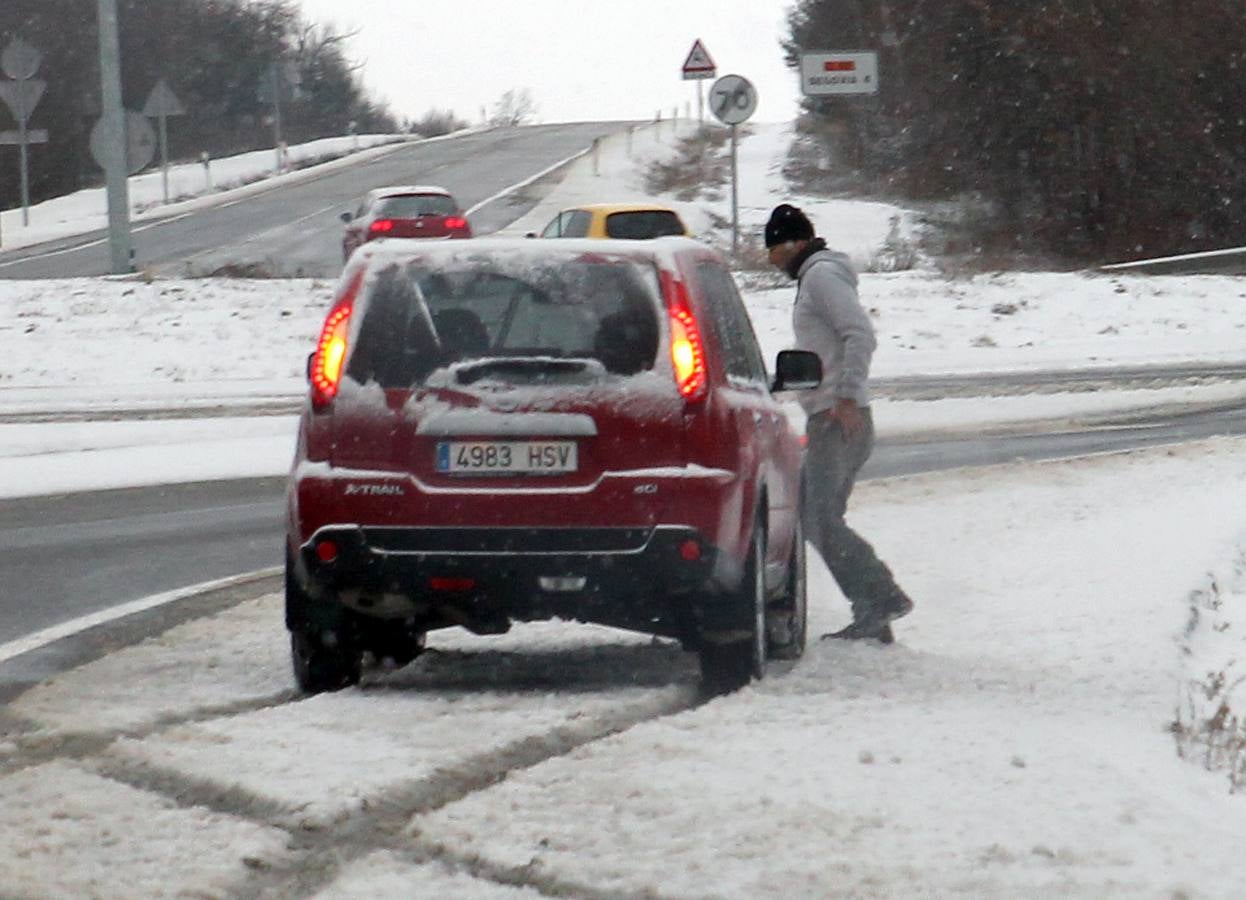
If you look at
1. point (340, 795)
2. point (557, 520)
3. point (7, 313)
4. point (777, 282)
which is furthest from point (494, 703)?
point (777, 282)

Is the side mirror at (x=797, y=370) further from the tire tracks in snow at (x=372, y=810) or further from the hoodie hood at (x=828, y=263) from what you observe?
the tire tracks in snow at (x=372, y=810)

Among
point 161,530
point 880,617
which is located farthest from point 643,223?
point 880,617

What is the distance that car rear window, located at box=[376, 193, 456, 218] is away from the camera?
117 ft

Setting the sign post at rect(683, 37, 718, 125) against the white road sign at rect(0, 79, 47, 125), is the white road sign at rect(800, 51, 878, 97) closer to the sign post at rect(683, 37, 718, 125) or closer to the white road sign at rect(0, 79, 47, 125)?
the sign post at rect(683, 37, 718, 125)

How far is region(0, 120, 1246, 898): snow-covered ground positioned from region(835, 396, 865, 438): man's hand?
0.82m

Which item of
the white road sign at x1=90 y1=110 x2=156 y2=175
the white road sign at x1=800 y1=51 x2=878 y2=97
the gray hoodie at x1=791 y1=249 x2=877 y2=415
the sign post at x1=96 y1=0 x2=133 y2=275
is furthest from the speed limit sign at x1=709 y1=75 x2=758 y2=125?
the gray hoodie at x1=791 y1=249 x2=877 y2=415

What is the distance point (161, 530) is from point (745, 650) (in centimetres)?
591

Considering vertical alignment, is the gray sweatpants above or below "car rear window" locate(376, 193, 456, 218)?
below

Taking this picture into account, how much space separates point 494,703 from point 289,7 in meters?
86.4

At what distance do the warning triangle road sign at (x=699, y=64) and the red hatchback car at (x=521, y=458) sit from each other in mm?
22156

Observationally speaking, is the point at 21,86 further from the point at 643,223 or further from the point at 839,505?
the point at 839,505

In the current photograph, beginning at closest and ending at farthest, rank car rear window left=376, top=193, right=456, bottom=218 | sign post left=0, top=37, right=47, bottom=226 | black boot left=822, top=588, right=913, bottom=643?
black boot left=822, top=588, right=913, bottom=643
car rear window left=376, top=193, right=456, bottom=218
sign post left=0, top=37, right=47, bottom=226

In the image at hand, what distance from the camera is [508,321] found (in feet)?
25.5

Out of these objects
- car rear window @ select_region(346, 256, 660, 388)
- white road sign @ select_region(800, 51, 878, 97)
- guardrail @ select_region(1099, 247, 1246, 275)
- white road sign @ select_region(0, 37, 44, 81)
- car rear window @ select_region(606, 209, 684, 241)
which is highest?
white road sign @ select_region(0, 37, 44, 81)
